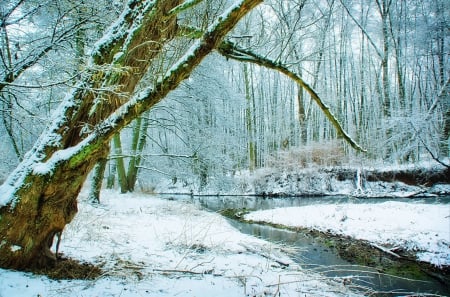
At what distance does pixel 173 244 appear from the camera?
4.03 metres

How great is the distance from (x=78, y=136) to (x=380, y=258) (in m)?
5.83

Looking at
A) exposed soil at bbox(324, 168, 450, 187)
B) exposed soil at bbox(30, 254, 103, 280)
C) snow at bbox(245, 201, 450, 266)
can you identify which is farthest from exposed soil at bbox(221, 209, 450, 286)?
exposed soil at bbox(324, 168, 450, 187)

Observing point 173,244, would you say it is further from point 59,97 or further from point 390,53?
point 390,53

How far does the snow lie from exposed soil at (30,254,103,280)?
5.69 meters

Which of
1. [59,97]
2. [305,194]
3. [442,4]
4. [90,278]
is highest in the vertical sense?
[442,4]

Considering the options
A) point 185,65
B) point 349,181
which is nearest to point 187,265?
point 185,65

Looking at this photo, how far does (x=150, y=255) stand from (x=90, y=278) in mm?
1080

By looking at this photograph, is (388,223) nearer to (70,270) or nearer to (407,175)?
(70,270)

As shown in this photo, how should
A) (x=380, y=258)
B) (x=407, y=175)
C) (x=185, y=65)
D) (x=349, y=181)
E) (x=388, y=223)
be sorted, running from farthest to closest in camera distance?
(x=349, y=181), (x=407, y=175), (x=388, y=223), (x=380, y=258), (x=185, y=65)

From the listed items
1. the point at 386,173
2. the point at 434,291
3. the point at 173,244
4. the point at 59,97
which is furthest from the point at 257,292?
the point at 386,173

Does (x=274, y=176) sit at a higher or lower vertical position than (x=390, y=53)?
lower

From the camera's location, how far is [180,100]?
304 inches

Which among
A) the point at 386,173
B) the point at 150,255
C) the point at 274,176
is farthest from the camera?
the point at 274,176

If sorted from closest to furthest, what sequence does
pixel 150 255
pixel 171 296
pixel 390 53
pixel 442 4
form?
pixel 171 296 < pixel 150 255 < pixel 442 4 < pixel 390 53
